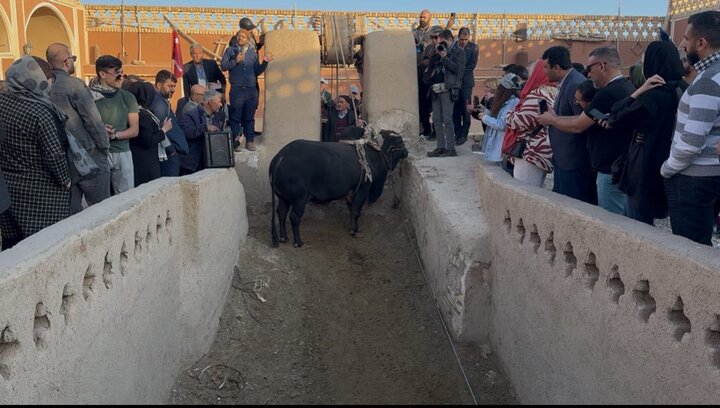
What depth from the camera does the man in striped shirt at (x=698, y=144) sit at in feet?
10.2

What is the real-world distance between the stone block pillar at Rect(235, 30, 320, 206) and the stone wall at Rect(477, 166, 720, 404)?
4.19 meters

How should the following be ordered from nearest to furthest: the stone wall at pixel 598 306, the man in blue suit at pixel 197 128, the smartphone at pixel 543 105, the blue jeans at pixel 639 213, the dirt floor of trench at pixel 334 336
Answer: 1. the stone wall at pixel 598 306
2. the blue jeans at pixel 639 213
3. the dirt floor of trench at pixel 334 336
4. the smartphone at pixel 543 105
5. the man in blue suit at pixel 197 128

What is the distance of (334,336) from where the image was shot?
5.86 metres

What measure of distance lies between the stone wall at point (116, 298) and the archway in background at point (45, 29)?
1510cm

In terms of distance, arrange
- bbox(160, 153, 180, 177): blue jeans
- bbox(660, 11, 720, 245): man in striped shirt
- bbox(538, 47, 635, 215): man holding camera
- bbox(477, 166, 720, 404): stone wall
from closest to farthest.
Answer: bbox(477, 166, 720, 404): stone wall < bbox(660, 11, 720, 245): man in striped shirt < bbox(538, 47, 635, 215): man holding camera < bbox(160, 153, 180, 177): blue jeans

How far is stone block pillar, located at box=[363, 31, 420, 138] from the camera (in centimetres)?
881

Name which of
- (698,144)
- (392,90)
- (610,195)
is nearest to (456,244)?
(610,195)

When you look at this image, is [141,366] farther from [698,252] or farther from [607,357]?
[698,252]

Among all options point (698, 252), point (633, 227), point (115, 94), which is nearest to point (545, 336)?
point (633, 227)

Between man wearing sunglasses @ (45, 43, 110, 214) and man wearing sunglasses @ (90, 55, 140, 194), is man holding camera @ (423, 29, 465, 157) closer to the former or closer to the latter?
man wearing sunglasses @ (90, 55, 140, 194)

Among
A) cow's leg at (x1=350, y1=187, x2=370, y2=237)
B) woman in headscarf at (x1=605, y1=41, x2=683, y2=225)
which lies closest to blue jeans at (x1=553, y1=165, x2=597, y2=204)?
woman in headscarf at (x1=605, y1=41, x2=683, y2=225)

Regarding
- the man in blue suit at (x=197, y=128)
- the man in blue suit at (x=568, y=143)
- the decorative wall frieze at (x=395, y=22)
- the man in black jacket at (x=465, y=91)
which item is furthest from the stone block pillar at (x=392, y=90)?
the decorative wall frieze at (x=395, y=22)

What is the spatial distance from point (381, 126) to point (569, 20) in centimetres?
1327

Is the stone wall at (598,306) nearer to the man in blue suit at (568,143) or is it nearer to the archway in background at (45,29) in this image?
the man in blue suit at (568,143)
